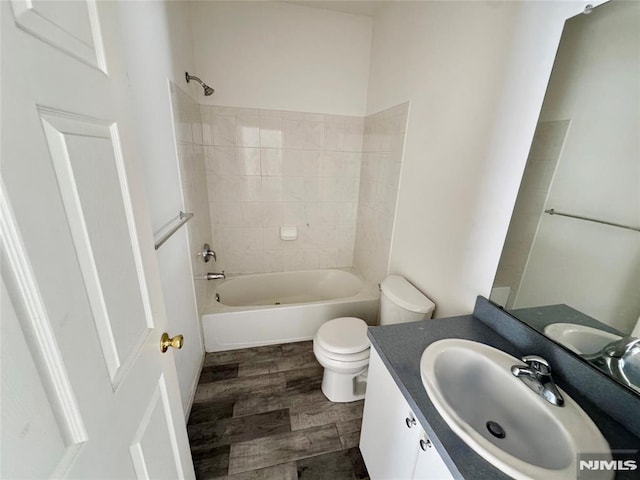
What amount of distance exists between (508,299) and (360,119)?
1957 millimetres

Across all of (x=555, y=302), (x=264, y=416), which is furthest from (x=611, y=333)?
(x=264, y=416)

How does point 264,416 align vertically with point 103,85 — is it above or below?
below

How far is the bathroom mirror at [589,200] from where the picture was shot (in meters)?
0.72

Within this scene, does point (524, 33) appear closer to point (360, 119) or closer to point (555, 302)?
point (555, 302)

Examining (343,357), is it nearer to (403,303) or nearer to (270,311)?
(403,303)

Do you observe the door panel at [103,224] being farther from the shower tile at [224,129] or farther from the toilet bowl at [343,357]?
the shower tile at [224,129]

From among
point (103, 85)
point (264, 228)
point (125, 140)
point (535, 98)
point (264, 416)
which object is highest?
Answer: point (535, 98)

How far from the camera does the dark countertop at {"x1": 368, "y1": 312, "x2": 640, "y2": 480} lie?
622 millimetres

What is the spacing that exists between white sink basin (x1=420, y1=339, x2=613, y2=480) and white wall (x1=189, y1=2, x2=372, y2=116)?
7.14ft

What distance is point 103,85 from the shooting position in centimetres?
53

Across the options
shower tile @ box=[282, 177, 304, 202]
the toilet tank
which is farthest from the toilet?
shower tile @ box=[282, 177, 304, 202]

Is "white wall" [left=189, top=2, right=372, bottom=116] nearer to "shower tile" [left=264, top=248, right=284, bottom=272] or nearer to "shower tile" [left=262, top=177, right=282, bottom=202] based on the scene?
"shower tile" [left=262, top=177, right=282, bottom=202]

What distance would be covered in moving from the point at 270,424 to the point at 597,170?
187 cm

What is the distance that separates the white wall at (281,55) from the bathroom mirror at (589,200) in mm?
1724
